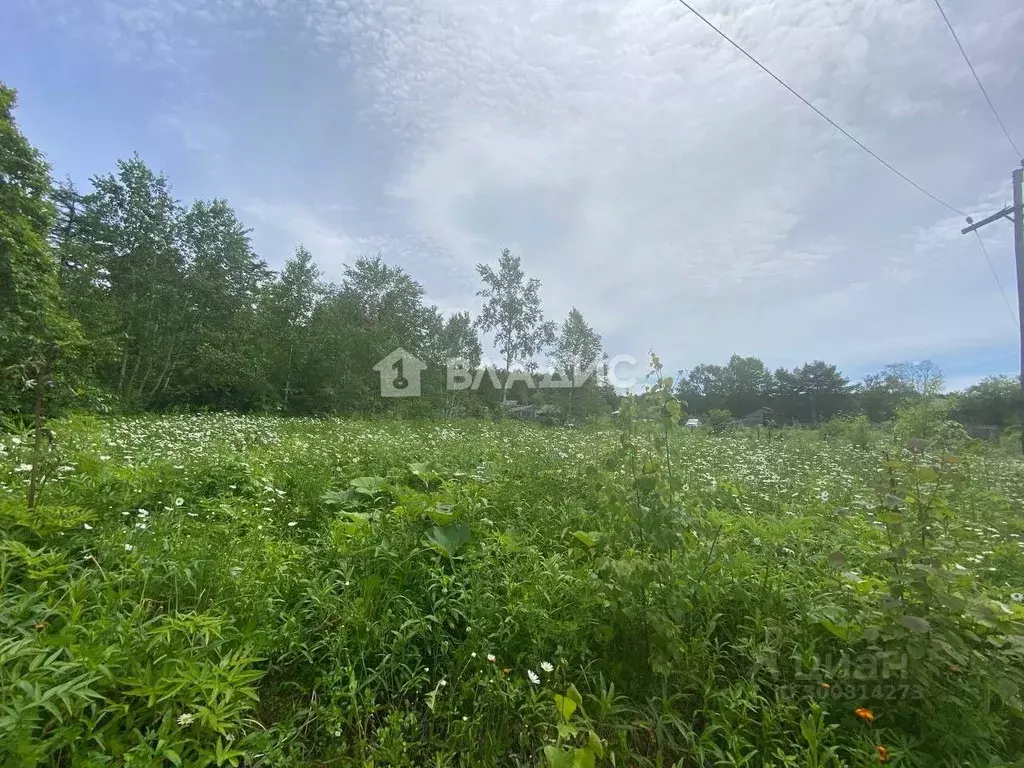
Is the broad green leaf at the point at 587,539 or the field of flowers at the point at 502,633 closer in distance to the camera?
the field of flowers at the point at 502,633

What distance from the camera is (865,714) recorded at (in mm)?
1478

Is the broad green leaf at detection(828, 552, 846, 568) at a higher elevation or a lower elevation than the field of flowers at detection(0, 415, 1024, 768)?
higher

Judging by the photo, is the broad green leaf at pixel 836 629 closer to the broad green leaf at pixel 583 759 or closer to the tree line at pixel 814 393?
the broad green leaf at pixel 583 759

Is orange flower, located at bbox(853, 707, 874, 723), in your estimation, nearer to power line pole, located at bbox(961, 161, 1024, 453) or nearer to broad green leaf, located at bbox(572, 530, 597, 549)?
broad green leaf, located at bbox(572, 530, 597, 549)

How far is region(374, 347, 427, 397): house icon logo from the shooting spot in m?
18.1

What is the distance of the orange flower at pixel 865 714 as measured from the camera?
1478 mm

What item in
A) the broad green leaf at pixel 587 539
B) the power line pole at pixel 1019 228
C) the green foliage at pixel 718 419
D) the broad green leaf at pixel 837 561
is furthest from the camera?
the green foliage at pixel 718 419

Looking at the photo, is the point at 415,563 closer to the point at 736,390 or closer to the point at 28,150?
the point at 28,150

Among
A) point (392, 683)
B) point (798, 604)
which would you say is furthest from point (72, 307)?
point (798, 604)

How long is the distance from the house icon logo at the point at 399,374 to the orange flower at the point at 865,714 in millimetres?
17707

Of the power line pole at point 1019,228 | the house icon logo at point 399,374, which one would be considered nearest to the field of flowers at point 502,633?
the power line pole at point 1019,228

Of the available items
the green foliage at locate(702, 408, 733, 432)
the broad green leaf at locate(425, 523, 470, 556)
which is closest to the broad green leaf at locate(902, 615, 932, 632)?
the broad green leaf at locate(425, 523, 470, 556)

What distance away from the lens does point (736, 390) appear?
A: 52.4 m

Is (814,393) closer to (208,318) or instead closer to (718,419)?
(718,419)
